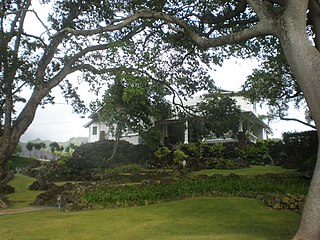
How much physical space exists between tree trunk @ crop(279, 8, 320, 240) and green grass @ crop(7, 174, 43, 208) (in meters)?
10.8

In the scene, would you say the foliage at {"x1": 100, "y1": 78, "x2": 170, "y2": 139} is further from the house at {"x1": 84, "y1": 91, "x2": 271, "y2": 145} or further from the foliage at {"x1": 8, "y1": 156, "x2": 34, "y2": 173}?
the foliage at {"x1": 8, "y1": 156, "x2": 34, "y2": 173}

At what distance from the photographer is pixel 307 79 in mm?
5355

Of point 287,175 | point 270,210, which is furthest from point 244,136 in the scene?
point 270,210

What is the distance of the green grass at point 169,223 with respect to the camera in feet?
20.8

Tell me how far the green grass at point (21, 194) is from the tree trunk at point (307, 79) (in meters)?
10.8

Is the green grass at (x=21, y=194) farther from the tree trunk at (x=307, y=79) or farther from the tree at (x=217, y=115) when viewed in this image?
the tree trunk at (x=307, y=79)

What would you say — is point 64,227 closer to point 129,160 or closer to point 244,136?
point 129,160

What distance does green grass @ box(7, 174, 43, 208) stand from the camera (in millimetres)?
13125

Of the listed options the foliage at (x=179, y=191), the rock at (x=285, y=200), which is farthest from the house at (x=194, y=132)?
the rock at (x=285, y=200)

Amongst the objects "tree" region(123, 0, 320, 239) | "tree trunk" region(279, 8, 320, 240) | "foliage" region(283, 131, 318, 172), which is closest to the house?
"foliage" region(283, 131, 318, 172)

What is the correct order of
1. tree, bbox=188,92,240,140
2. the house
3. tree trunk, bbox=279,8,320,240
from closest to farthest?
1. tree trunk, bbox=279,8,320,240
2. tree, bbox=188,92,240,140
3. the house

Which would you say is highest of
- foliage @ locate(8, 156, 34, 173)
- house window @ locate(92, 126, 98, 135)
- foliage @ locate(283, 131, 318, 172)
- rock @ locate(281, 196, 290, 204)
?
house window @ locate(92, 126, 98, 135)

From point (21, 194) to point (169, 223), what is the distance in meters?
11.3

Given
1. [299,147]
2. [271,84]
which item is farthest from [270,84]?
[299,147]
